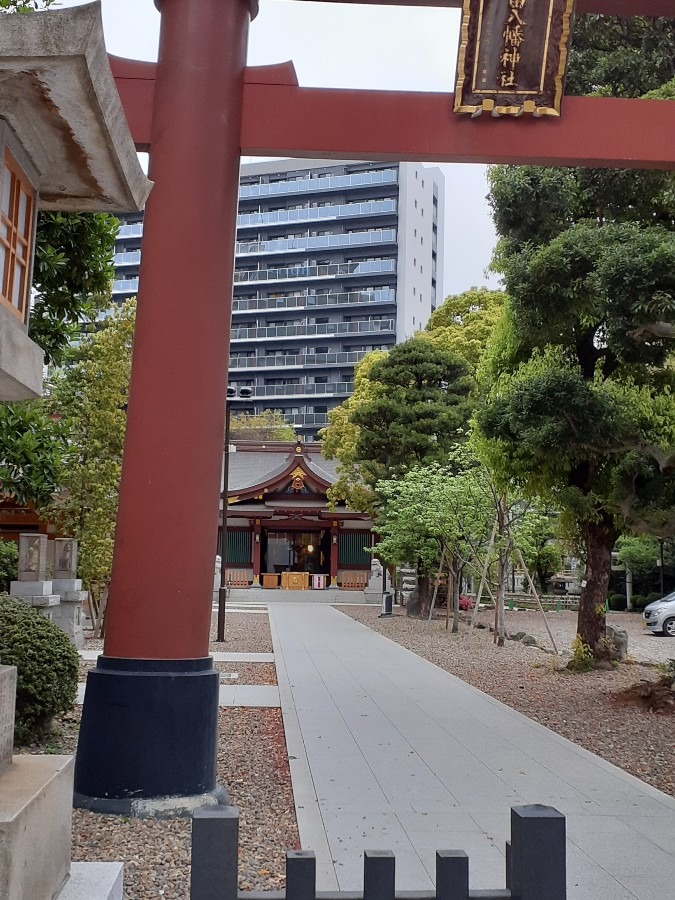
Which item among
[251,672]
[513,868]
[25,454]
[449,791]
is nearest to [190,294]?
[25,454]

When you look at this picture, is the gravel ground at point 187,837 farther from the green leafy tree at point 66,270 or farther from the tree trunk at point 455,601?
the tree trunk at point 455,601

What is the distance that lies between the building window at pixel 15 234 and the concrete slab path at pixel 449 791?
9.95ft

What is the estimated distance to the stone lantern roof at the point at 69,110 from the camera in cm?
275

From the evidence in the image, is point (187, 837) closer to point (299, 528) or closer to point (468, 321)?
point (468, 321)

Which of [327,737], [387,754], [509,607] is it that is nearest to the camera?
[387,754]

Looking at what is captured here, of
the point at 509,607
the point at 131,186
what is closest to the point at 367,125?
the point at 131,186

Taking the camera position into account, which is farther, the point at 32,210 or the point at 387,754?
the point at 387,754

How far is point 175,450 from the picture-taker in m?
5.98

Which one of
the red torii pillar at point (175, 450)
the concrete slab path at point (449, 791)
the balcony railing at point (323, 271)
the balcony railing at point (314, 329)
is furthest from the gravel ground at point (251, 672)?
the balcony railing at point (323, 271)

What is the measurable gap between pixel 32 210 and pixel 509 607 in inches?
1204

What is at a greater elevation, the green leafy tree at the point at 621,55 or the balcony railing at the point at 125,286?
the balcony railing at the point at 125,286

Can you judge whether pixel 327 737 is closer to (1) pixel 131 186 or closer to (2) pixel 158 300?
(2) pixel 158 300

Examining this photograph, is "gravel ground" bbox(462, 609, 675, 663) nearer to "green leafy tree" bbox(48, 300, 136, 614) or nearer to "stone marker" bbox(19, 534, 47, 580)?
"green leafy tree" bbox(48, 300, 136, 614)

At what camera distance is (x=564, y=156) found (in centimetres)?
686
